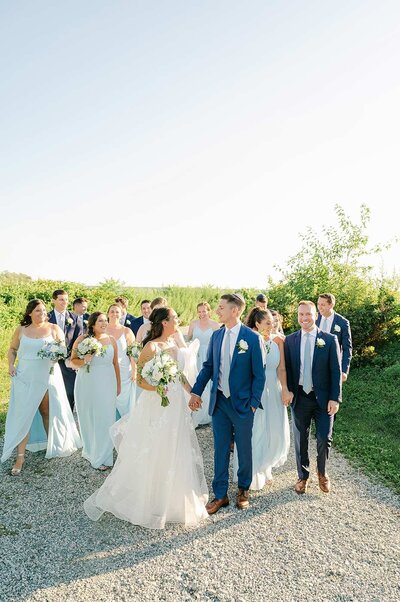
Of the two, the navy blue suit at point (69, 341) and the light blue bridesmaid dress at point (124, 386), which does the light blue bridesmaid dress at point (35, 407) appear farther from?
the navy blue suit at point (69, 341)

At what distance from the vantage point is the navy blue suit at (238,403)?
19.2 feet

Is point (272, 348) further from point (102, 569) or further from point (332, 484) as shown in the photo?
point (102, 569)

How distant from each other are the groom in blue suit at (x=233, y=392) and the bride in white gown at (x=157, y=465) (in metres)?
0.27

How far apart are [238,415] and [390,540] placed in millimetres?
2051

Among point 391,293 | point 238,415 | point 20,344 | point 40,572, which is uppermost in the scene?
point 391,293

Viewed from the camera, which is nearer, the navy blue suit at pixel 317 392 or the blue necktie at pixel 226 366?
the blue necktie at pixel 226 366

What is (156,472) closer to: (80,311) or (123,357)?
(123,357)

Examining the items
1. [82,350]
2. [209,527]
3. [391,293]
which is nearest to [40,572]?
[209,527]

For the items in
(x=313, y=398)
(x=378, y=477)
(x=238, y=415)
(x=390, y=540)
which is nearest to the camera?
(x=390, y=540)

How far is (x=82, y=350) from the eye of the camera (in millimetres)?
7176

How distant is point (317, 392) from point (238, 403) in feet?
3.76

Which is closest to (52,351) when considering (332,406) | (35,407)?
(35,407)

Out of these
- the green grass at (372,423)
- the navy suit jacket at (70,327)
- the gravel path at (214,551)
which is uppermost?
the navy suit jacket at (70,327)

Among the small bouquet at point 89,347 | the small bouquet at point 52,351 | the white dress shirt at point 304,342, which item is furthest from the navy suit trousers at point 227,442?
the small bouquet at point 52,351
